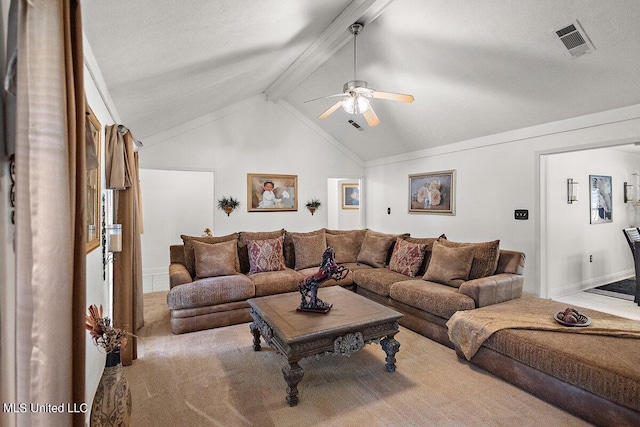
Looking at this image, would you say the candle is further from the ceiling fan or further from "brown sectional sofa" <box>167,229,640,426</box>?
the ceiling fan

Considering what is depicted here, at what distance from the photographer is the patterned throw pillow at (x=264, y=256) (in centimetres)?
418

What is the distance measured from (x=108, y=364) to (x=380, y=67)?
13.4 feet

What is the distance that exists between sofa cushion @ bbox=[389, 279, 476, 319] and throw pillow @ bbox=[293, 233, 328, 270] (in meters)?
1.28

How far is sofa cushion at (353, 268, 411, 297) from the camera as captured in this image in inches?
149

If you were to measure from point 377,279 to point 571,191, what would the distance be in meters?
3.36

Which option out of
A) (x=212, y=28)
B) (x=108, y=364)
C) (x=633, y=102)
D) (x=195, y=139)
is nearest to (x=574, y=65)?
(x=633, y=102)

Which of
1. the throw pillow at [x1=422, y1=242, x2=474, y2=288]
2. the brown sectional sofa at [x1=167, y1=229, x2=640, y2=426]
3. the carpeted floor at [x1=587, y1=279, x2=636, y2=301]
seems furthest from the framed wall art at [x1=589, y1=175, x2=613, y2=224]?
the throw pillow at [x1=422, y1=242, x2=474, y2=288]

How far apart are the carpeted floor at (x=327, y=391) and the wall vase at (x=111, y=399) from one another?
55cm

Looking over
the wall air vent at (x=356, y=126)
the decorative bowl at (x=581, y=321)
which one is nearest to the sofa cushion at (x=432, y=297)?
the decorative bowl at (x=581, y=321)

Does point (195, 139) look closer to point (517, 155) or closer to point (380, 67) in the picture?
point (380, 67)

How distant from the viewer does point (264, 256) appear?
422 cm

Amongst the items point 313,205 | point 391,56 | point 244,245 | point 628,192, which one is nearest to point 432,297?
point 244,245

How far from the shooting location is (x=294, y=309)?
2701 millimetres

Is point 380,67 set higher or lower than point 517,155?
higher
